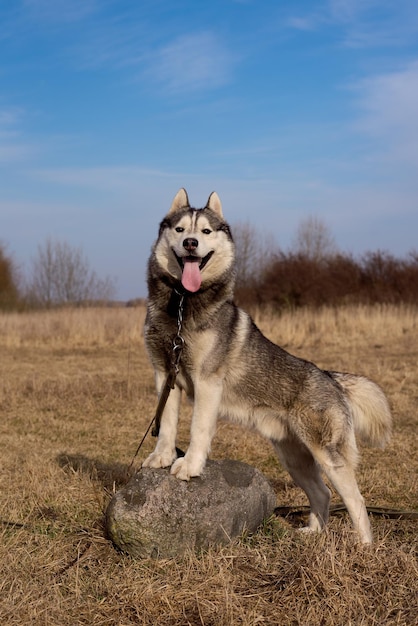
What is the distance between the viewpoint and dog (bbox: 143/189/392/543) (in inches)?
176

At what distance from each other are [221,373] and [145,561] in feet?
4.36

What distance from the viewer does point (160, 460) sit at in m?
4.49

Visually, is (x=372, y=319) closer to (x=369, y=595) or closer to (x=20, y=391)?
(x=20, y=391)

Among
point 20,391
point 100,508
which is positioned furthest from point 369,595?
point 20,391

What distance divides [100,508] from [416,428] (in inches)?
207

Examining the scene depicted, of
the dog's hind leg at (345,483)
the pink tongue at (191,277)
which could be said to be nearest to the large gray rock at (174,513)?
the dog's hind leg at (345,483)

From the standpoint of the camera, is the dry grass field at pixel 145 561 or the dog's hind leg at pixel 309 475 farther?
the dog's hind leg at pixel 309 475

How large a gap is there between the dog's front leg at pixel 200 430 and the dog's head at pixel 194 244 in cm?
73

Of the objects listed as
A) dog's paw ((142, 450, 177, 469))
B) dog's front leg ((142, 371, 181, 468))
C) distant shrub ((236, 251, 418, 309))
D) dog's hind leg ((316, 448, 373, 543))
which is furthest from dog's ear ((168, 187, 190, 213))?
distant shrub ((236, 251, 418, 309))

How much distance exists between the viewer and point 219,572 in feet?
12.2

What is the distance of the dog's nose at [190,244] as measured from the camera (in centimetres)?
441

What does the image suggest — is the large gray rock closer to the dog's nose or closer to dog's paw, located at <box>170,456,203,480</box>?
dog's paw, located at <box>170,456,203,480</box>

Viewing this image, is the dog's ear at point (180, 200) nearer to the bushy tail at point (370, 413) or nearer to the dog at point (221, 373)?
the dog at point (221, 373)

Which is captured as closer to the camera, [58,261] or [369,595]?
[369,595]
